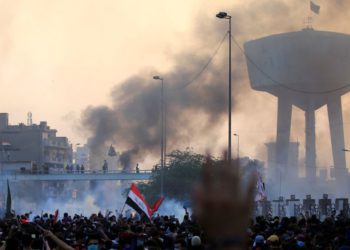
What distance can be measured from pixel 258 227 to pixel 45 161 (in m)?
135

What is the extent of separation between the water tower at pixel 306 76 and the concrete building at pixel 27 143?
37.9 meters

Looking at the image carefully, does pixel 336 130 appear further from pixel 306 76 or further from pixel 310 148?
pixel 306 76

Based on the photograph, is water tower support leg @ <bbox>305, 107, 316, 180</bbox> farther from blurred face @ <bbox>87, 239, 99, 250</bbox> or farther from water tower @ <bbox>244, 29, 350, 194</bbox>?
blurred face @ <bbox>87, 239, 99, 250</bbox>

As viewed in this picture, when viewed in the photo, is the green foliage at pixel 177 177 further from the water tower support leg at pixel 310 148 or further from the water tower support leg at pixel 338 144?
the water tower support leg at pixel 310 148

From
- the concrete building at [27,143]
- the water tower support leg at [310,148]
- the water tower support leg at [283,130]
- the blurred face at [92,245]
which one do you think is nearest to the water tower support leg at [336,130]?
the water tower support leg at [310,148]

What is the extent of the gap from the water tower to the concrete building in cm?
3790

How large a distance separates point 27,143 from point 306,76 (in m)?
47.3

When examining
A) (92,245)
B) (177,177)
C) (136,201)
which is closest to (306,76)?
(177,177)

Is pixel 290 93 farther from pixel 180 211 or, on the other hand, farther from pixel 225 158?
pixel 225 158

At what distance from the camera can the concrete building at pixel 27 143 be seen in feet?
465

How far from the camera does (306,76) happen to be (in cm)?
13250

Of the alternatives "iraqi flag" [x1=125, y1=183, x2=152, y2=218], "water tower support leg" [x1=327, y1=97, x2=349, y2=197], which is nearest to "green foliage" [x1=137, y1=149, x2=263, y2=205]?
"water tower support leg" [x1=327, y1=97, x2=349, y2=197]

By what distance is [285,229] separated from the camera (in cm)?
1694

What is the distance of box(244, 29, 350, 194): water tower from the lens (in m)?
125
